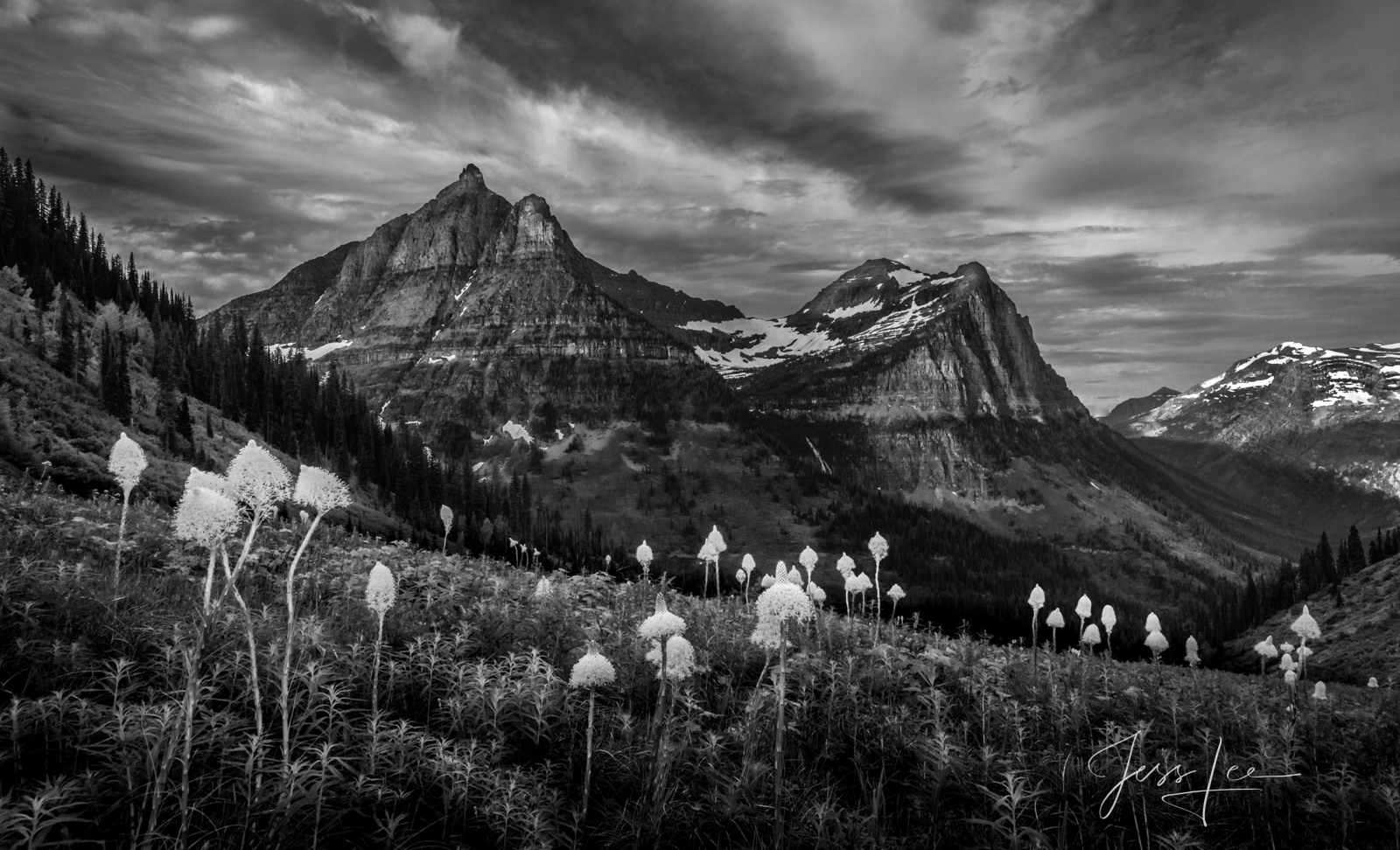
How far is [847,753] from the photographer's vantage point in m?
→ 9.66

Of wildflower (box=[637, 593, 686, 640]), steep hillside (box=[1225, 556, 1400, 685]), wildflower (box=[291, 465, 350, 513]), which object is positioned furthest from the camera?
steep hillside (box=[1225, 556, 1400, 685])

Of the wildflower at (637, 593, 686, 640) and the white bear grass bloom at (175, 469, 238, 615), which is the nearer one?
the white bear grass bloom at (175, 469, 238, 615)

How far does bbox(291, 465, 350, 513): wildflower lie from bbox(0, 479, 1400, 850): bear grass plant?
176 cm

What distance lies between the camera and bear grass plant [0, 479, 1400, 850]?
20.2 ft

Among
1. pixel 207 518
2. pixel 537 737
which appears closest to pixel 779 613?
pixel 537 737

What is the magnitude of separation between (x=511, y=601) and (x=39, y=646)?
7.27m

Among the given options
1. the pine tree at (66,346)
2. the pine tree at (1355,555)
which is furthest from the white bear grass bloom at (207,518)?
the pine tree at (1355,555)

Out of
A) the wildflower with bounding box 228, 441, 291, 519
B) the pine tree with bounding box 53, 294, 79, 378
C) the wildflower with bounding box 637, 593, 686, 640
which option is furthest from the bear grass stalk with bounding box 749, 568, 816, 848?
the pine tree with bounding box 53, 294, 79, 378

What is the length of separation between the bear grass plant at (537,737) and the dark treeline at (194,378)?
62733 millimetres

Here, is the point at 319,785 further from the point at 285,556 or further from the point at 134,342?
the point at 134,342

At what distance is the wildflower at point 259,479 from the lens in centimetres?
609

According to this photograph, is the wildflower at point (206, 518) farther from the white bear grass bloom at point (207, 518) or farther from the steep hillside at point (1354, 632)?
the steep hillside at point (1354, 632)

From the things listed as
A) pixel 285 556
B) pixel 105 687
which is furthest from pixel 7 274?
pixel 105 687
